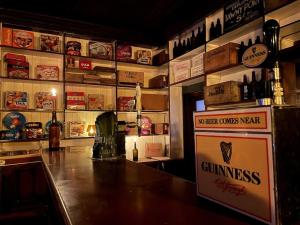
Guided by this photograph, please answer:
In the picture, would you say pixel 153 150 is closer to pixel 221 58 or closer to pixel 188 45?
pixel 188 45

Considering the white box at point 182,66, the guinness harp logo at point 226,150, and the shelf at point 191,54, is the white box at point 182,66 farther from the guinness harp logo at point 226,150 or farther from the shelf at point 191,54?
the guinness harp logo at point 226,150

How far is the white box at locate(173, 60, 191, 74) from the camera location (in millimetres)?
3537

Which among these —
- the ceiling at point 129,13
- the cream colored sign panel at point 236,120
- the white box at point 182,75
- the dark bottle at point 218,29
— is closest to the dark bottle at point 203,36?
the ceiling at point 129,13

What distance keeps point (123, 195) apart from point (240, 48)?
2.48 metres

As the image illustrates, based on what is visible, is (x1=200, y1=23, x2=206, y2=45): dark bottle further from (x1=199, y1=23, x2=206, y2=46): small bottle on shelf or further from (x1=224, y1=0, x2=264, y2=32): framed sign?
(x1=224, y1=0, x2=264, y2=32): framed sign

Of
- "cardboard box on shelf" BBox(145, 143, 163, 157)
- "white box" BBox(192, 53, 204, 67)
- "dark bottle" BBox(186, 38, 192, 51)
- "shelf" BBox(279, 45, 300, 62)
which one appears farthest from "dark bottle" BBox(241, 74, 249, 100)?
"cardboard box on shelf" BBox(145, 143, 163, 157)

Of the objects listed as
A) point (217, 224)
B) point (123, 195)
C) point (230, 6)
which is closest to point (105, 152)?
point (123, 195)

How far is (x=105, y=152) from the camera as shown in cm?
155

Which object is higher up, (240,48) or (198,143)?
(240,48)

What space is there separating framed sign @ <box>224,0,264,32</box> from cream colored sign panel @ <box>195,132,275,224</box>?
2.34 meters

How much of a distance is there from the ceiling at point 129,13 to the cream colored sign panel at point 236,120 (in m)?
2.75

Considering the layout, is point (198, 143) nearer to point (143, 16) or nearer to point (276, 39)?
point (276, 39)

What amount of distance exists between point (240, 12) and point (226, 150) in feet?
8.63

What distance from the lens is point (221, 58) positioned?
2748 mm
